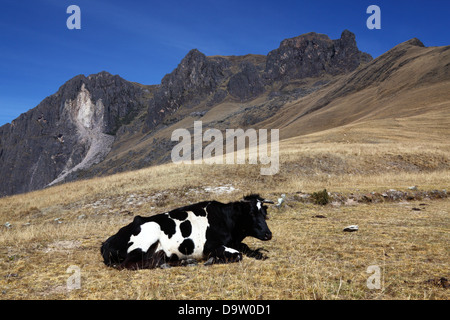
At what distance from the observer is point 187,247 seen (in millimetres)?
7344

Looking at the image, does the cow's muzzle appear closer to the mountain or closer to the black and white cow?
the black and white cow

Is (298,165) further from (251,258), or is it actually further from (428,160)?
(251,258)

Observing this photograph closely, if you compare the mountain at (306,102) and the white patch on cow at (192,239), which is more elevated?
the mountain at (306,102)

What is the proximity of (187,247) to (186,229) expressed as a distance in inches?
18.4

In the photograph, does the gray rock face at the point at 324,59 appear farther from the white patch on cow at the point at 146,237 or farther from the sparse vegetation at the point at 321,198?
the white patch on cow at the point at 146,237

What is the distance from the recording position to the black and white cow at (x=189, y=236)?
23.0ft

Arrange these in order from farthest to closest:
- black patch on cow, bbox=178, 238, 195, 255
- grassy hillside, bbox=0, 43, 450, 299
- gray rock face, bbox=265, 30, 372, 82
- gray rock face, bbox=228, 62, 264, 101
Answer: gray rock face, bbox=265, 30, 372, 82, gray rock face, bbox=228, 62, 264, 101, black patch on cow, bbox=178, 238, 195, 255, grassy hillside, bbox=0, 43, 450, 299

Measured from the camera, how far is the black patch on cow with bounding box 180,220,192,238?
739 cm

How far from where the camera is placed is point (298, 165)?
89.6ft

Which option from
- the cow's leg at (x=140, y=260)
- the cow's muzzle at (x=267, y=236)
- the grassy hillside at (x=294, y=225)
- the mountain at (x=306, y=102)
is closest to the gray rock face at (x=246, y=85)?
the mountain at (x=306, y=102)

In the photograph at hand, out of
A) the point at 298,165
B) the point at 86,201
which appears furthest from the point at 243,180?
the point at 86,201

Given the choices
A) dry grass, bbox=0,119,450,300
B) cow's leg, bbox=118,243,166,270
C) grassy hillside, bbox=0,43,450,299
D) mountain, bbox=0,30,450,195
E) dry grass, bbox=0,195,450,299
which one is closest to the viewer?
dry grass, bbox=0,195,450,299

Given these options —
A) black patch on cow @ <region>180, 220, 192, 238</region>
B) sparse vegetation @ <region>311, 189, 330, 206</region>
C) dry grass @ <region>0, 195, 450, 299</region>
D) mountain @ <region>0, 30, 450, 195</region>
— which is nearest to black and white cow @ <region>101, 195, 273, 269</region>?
black patch on cow @ <region>180, 220, 192, 238</region>

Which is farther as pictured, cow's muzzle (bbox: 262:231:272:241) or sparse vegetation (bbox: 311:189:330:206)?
sparse vegetation (bbox: 311:189:330:206)
